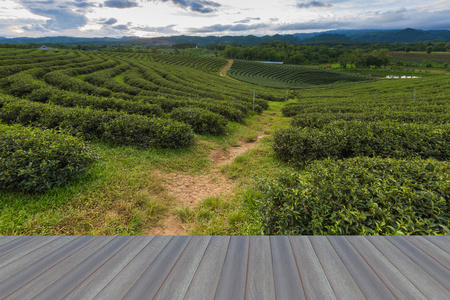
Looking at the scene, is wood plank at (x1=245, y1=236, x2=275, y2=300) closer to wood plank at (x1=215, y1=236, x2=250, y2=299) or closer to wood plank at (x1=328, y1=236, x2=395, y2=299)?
wood plank at (x1=215, y1=236, x2=250, y2=299)

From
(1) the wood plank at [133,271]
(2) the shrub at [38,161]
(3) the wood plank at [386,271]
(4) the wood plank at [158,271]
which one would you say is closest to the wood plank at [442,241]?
(3) the wood plank at [386,271]

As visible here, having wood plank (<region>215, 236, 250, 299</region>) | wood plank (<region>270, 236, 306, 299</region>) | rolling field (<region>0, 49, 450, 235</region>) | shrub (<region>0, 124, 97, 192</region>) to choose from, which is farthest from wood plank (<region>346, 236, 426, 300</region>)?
shrub (<region>0, 124, 97, 192</region>)

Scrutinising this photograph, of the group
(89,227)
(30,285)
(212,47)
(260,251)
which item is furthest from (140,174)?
(212,47)

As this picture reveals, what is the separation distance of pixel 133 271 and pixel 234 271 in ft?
2.83

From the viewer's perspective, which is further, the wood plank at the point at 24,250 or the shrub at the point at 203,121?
the shrub at the point at 203,121

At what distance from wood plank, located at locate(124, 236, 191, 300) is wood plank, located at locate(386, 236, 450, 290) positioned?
2.14 metres

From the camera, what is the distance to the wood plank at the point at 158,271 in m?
1.65

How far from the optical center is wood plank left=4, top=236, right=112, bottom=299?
168cm

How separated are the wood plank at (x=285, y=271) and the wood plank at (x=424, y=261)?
110 cm

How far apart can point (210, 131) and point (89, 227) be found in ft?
21.5

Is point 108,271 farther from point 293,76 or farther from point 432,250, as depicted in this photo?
point 293,76

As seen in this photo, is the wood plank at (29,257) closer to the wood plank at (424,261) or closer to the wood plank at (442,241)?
the wood plank at (424,261)

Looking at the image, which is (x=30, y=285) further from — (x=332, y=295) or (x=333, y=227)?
(x=333, y=227)

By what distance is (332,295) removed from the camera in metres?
1.62
